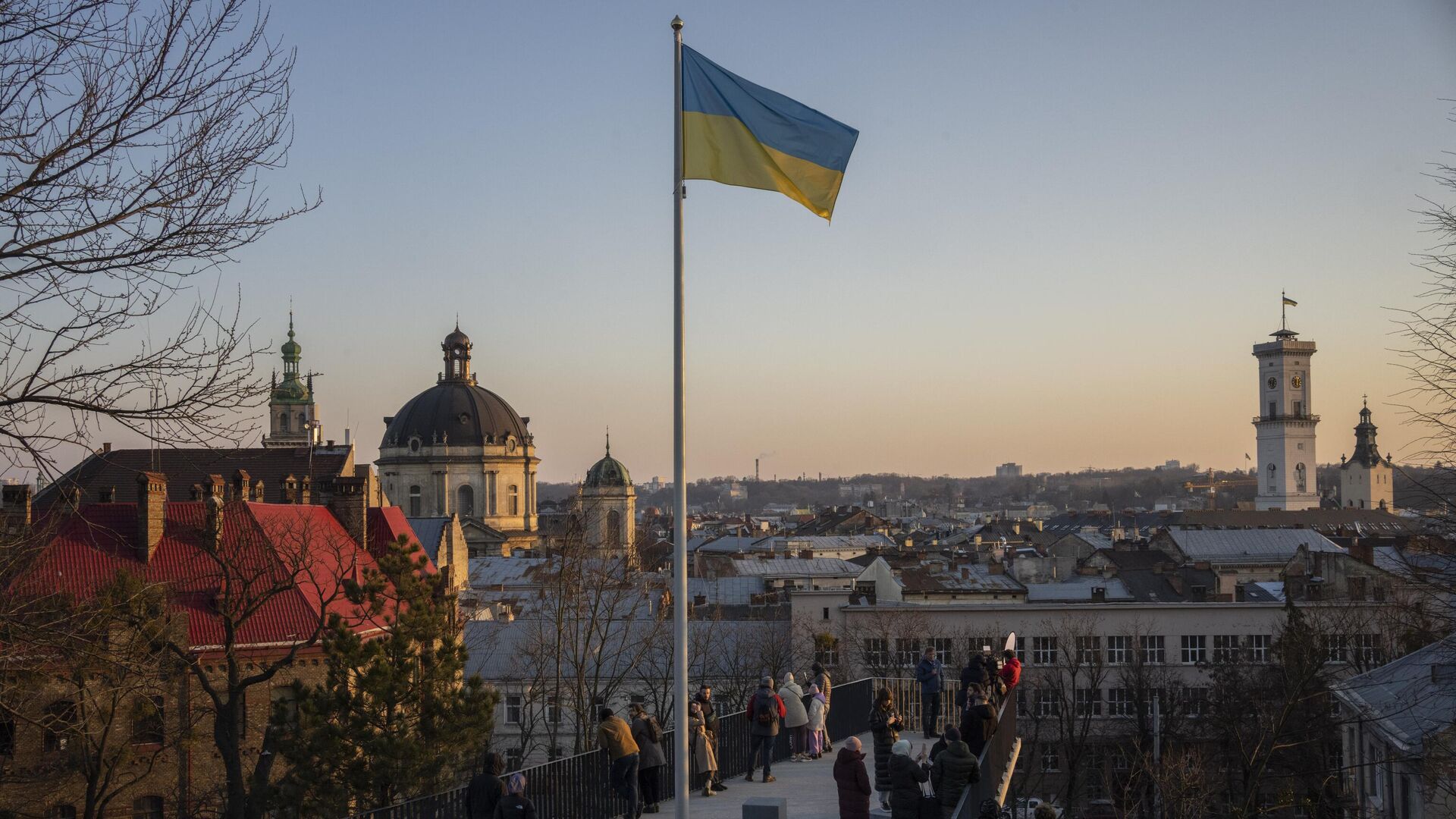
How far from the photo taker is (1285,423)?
166 metres

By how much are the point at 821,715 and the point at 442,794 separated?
332 inches

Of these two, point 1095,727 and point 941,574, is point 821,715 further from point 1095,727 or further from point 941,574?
point 941,574

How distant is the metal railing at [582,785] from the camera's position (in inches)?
600

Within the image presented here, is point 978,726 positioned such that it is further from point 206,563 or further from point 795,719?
point 206,563

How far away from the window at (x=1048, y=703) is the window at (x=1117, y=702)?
292 centimetres

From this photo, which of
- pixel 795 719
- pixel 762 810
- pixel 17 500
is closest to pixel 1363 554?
pixel 795 719

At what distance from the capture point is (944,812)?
14.6m

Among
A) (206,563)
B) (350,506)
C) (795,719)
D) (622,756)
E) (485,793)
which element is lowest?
(795,719)

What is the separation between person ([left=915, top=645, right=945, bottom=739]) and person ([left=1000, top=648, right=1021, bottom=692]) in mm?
1112

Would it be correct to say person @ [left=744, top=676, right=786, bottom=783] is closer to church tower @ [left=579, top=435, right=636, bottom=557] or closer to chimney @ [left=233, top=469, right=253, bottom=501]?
chimney @ [left=233, top=469, right=253, bottom=501]

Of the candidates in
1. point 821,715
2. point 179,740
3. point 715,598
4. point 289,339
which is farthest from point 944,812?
point 289,339

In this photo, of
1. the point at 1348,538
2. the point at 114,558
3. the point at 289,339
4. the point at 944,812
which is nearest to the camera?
the point at 944,812

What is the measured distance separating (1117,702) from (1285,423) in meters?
122

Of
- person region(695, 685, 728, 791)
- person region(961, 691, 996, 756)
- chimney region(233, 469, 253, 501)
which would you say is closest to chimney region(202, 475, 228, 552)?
chimney region(233, 469, 253, 501)
